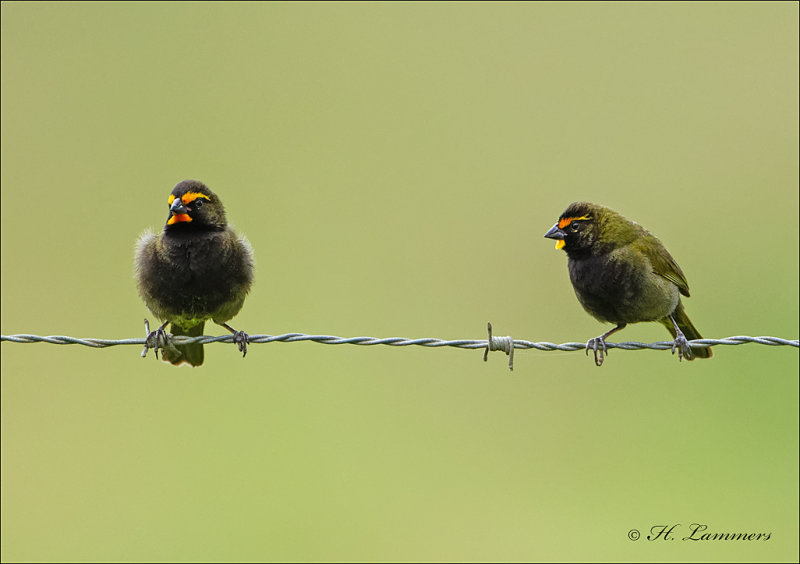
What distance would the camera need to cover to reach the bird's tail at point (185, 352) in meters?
6.61

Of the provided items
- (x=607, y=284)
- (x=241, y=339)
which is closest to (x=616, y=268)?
(x=607, y=284)

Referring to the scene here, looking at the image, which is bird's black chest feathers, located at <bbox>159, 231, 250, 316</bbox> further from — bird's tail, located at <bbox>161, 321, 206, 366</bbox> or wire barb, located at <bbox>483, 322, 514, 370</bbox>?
wire barb, located at <bbox>483, 322, 514, 370</bbox>

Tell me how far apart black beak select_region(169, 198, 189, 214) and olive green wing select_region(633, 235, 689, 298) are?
303cm

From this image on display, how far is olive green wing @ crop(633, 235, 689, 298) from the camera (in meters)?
6.39

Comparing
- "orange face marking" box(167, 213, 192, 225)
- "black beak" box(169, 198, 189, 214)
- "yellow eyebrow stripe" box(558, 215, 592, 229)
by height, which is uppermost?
"black beak" box(169, 198, 189, 214)

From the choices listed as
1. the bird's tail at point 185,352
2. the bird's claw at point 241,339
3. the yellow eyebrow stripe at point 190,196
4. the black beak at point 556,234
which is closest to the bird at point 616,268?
the black beak at point 556,234

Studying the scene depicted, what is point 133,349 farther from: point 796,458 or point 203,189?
point 796,458

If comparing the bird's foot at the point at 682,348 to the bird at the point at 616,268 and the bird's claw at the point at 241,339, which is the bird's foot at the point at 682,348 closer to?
the bird at the point at 616,268

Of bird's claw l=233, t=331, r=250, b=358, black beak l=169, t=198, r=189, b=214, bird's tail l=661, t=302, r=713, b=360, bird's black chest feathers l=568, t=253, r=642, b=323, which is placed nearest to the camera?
bird's claw l=233, t=331, r=250, b=358

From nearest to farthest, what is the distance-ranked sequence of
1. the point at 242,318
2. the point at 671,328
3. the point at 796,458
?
1. the point at 671,328
2. the point at 796,458
3. the point at 242,318

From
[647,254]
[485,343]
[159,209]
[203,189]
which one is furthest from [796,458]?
[159,209]

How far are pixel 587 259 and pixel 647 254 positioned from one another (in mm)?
Answer: 401

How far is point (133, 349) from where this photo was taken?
31.6 ft

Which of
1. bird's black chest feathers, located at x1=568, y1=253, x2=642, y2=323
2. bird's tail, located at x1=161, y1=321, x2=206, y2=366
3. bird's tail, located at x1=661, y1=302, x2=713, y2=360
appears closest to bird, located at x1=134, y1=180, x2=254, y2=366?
bird's tail, located at x1=161, y1=321, x2=206, y2=366
